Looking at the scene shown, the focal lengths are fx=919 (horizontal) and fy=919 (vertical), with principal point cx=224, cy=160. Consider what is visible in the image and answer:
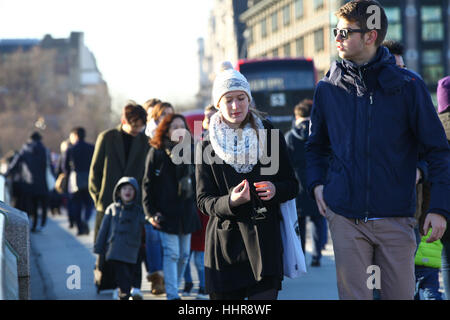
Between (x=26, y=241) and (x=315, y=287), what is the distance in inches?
185

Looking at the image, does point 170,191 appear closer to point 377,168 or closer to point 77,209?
point 377,168

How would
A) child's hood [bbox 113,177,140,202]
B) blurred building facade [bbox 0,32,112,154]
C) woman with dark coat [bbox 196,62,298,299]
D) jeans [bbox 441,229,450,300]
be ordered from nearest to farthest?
woman with dark coat [bbox 196,62,298,299] < jeans [bbox 441,229,450,300] < child's hood [bbox 113,177,140,202] < blurred building facade [bbox 0,32,112,154]

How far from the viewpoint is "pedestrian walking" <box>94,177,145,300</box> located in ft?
26.9

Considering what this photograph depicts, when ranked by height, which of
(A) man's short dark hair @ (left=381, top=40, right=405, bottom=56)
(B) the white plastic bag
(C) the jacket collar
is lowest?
(B) the white plastic bag

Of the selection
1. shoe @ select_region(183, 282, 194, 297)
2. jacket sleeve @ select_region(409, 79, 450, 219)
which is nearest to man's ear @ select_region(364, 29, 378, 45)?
jacket sleeve @ select_region(409, 79, 450, 219)

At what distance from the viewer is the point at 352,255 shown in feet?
14.4

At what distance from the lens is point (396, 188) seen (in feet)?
14.2

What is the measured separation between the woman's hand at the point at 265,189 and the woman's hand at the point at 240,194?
0.28ft

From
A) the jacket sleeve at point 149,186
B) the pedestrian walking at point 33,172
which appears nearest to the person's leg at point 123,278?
the jacket sleeve at point 149,186

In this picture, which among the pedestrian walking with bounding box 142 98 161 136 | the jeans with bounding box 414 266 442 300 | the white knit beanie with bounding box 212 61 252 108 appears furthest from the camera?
the pedestrian walking with bounding box 142 98 161 136

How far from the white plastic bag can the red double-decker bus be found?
794 inches

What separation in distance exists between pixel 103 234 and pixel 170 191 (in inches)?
28.2

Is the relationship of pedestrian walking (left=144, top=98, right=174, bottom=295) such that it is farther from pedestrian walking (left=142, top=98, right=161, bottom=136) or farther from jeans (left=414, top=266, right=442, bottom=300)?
jeans (left=414, top=266, right=442, bottom=300)

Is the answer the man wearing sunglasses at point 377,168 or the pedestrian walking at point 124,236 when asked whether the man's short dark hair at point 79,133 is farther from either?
the man wearing sunglasses at point 377,168
